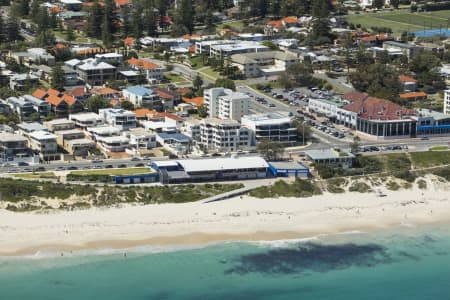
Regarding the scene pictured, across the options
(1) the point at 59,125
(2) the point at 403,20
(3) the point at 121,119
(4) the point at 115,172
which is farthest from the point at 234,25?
(4) the point at 115,172

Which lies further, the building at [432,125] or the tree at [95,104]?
the tree at [95,104]

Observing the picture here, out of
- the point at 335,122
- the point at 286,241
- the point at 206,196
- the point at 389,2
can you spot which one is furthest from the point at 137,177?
the point at 389,2

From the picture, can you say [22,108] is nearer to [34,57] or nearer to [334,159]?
[34,57]

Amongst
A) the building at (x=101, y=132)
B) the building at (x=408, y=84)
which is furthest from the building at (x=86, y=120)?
the building at (x=408, y=84)

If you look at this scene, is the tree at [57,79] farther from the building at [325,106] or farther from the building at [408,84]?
the building at [408,84]

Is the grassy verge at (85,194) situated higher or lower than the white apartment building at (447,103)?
lower

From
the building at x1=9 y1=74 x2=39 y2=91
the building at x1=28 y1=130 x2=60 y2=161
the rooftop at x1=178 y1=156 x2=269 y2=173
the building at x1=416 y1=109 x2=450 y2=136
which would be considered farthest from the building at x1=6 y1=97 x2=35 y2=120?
the building at x1=416 y1=109 x2=450 y2=136
